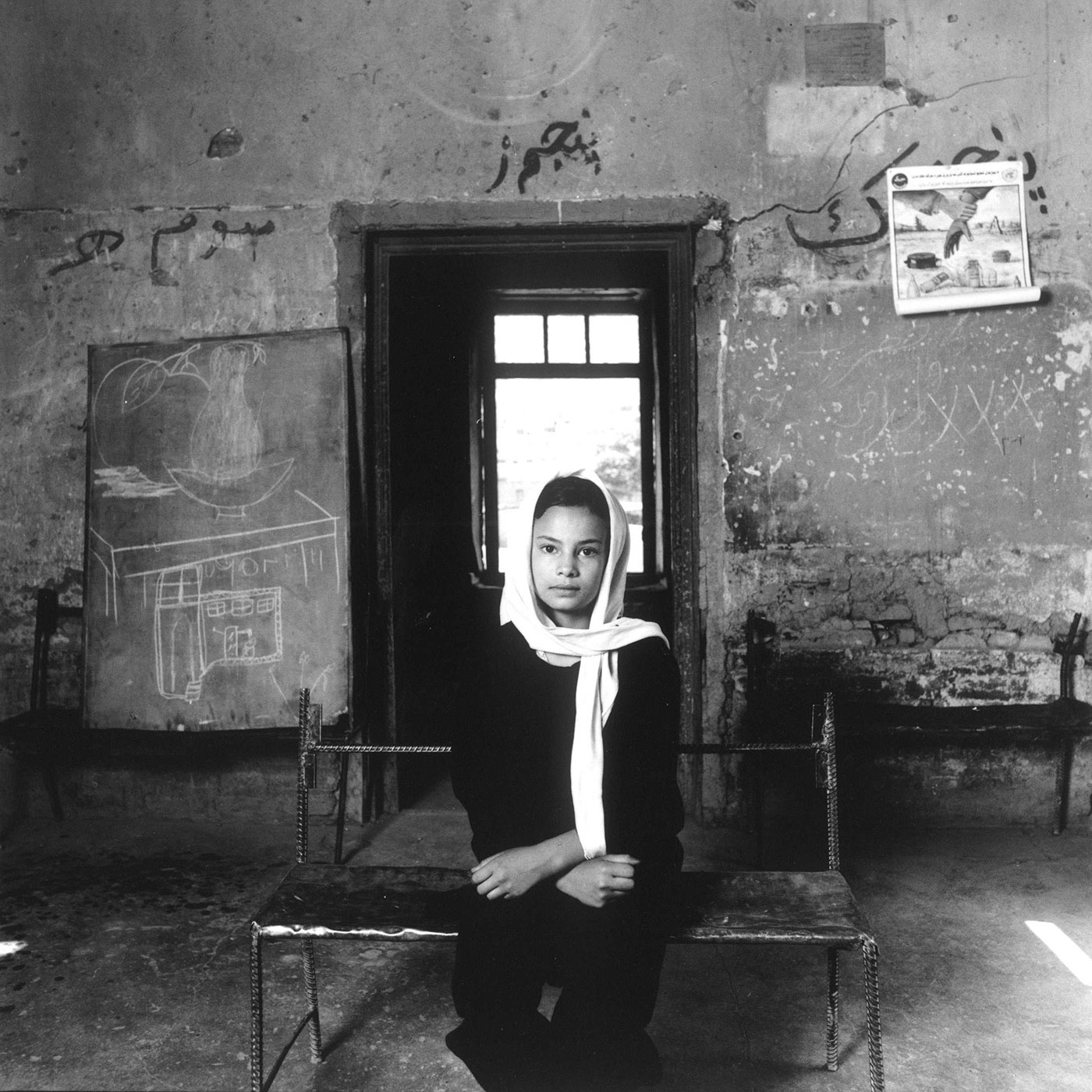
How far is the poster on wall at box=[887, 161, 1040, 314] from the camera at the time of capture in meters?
3.73

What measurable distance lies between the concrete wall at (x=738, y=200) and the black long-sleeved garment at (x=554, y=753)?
199 centimetres

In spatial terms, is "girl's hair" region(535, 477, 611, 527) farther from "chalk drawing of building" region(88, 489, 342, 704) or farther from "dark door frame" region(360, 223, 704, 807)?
"chalk drawing of building" region(88, 489, 342, 704)

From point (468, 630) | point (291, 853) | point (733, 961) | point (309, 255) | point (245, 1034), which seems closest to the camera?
point (245, 1034)

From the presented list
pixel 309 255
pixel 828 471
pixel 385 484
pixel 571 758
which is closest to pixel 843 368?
pixel 828 471

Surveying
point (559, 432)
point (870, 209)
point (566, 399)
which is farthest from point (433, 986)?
point (566, 399)

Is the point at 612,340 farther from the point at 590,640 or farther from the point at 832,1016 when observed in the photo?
the point at 832,1016

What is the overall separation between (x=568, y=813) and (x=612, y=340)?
4963 mm

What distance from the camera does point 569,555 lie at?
1931mm

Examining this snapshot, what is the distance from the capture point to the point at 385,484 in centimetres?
396

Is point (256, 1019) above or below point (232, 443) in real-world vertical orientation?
below

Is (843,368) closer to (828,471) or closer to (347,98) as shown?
(828,471)

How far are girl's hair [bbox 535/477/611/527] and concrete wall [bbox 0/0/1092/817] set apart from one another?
197 centimetres

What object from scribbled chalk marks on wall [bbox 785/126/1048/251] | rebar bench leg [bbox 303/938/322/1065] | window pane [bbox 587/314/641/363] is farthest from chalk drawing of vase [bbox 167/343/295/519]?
window pane [bbox 587/314/641/363]

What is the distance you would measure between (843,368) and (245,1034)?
3.09 meters
